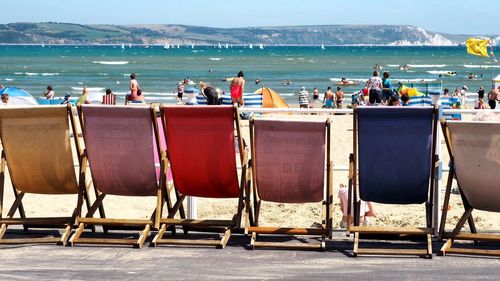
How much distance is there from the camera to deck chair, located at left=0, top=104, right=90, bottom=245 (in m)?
6.29

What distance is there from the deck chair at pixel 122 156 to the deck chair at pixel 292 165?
0.69 meters

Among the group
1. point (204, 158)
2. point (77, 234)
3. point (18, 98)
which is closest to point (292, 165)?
point (204, 158)

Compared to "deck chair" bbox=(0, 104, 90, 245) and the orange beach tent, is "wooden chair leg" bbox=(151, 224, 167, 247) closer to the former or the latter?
"deck chair" bbox=(0, 104, 90, 245)

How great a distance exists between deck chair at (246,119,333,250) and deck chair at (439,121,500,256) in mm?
800

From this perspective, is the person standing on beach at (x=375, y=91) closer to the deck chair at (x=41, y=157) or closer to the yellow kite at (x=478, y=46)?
the yellow kite at (x=478, y=46)

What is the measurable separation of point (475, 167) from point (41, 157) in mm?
2968

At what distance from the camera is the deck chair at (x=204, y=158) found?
20.1ft

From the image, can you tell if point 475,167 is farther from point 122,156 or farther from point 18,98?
point 18,98

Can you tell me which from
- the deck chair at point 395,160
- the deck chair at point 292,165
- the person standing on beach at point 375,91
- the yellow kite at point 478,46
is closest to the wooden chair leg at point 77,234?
the deck chair at point 292,165

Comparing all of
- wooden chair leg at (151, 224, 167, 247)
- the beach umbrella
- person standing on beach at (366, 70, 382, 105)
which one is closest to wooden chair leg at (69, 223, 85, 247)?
wooden chair leg at (151, 224, 167, 247)

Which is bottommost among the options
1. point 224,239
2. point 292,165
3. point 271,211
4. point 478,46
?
point 271,211

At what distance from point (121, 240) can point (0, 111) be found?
48.7 inches

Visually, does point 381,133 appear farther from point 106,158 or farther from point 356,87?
point 356,87

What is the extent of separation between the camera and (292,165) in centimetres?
614
